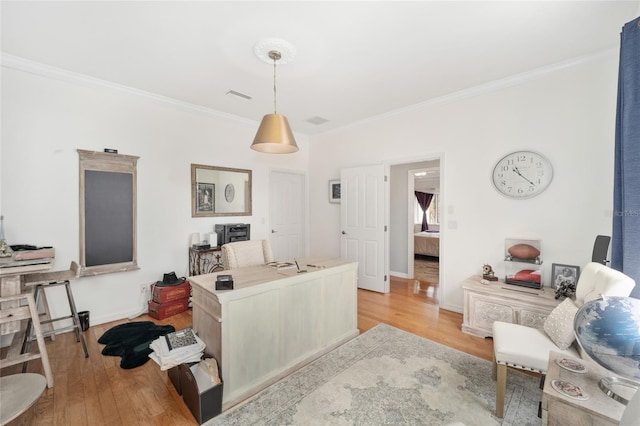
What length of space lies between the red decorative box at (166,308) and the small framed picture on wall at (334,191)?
9.67 feet

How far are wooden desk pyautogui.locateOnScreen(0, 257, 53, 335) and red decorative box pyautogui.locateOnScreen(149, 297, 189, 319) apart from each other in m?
1.30

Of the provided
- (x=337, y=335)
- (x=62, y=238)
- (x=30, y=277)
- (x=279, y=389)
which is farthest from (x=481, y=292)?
(x=62, y=238)

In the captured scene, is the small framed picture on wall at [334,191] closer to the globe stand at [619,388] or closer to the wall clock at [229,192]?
the wall clock at [229,192]

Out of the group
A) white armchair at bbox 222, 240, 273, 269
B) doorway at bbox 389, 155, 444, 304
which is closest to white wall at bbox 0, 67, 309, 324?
white armchair at bbox 222, 240, 273, 269

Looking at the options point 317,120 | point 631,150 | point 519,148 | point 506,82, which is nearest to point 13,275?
point 317,120

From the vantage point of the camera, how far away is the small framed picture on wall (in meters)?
5.08

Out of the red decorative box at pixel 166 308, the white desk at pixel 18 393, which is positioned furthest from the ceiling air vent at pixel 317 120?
the white desk at pixel 18 393

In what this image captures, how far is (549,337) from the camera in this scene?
6.28ft

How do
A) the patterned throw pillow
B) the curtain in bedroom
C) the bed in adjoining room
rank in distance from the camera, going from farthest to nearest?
the curtain in bedroom
the bed in adjoining room
the patterned throw pillow

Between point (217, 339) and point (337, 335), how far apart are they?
4.08ft

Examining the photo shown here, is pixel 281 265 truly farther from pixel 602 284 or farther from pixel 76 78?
pixel 76 78

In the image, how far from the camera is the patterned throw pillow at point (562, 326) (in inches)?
71.1

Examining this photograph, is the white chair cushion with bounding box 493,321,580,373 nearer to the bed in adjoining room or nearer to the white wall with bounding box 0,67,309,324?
the white wall with bounding box 0,67,309,324

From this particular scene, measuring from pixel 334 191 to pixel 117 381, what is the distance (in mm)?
3959
